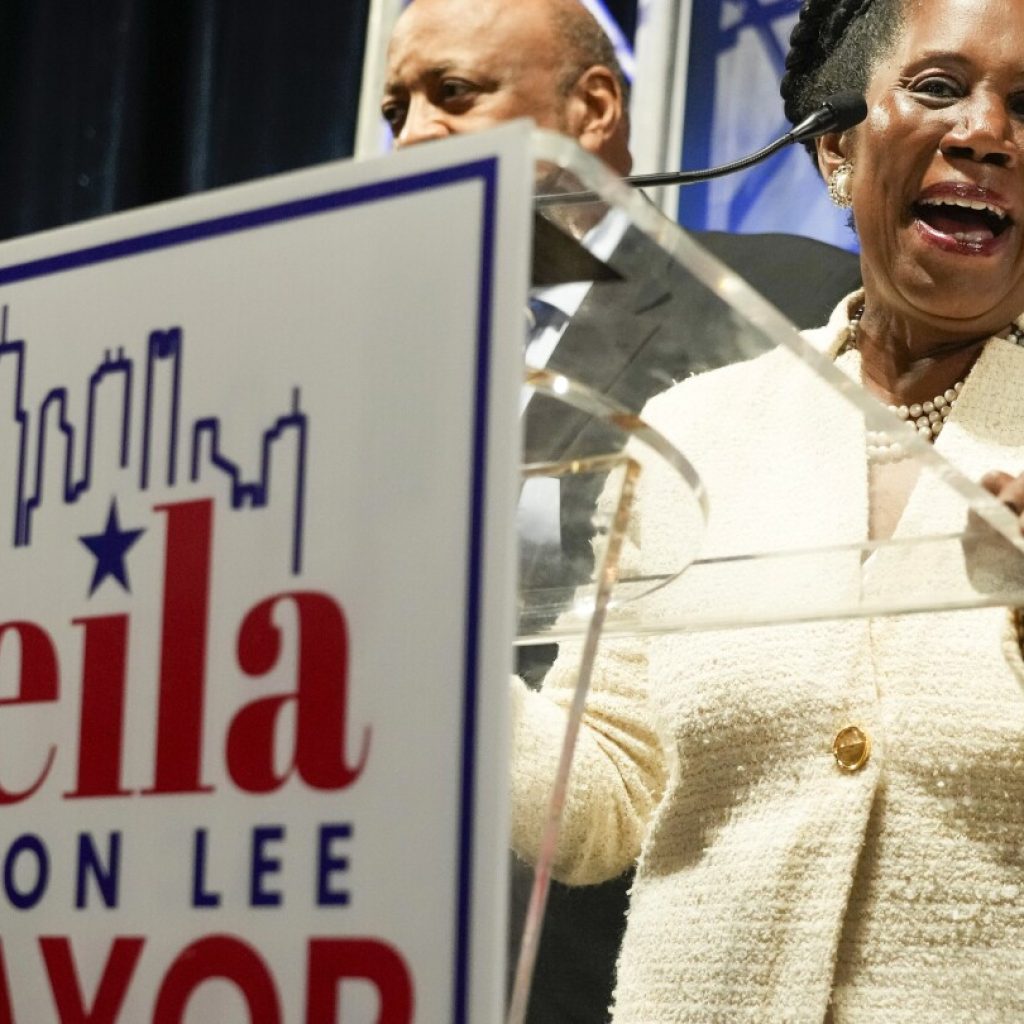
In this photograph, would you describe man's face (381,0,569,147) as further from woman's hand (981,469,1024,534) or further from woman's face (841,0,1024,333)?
woman's hand (981,469,1024,534)

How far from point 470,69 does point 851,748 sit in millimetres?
1365

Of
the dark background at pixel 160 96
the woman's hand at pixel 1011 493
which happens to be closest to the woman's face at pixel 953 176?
the woman's hand at pixel 1011 493

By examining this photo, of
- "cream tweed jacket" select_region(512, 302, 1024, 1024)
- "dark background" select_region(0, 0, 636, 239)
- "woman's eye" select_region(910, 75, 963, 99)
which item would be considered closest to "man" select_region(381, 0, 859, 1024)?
"cream tweed jacket" select_region(512, 302, 1024, 1024)

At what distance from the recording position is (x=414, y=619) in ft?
1.86

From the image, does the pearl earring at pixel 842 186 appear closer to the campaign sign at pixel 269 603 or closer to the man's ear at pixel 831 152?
the man's ear at pixel 831 152

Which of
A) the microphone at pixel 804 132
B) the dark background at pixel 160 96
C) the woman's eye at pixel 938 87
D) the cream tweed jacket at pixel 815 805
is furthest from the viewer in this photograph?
the dark background at pixel 160 96

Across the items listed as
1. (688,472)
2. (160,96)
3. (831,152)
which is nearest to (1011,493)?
(688,472)

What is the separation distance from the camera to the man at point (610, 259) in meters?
0.70

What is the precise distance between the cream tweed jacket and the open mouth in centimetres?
15

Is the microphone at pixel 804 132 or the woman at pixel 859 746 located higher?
the microphone at pixel 804 132

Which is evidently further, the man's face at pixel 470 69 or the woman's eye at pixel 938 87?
the man's face at pixel 470 69

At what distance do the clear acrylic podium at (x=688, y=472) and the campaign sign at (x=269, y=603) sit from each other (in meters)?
0.07

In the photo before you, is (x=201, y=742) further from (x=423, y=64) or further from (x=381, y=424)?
(x=423, y=64)

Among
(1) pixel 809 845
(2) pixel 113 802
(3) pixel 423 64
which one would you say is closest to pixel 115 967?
(2) pixel 113 802
